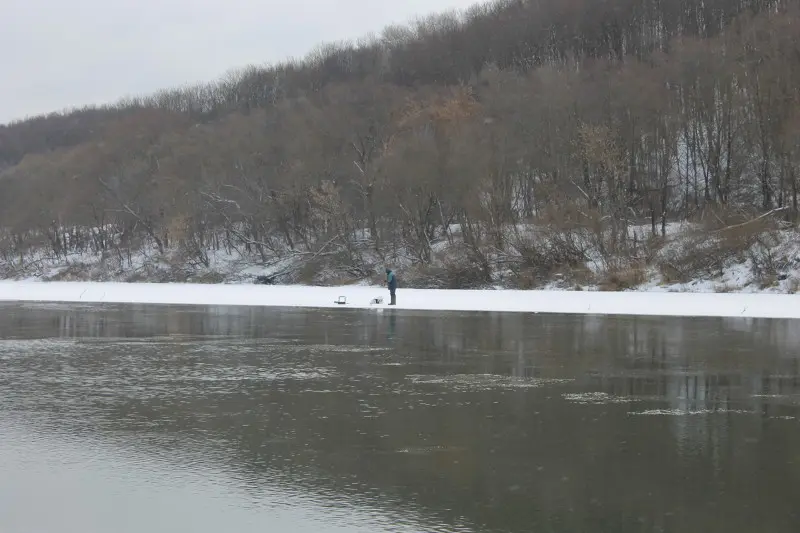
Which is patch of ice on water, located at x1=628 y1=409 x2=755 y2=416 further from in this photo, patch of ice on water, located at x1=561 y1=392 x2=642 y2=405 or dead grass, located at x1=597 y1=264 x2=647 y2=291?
dead grass, located at x1=597 y1=264 x2=647 y2=291

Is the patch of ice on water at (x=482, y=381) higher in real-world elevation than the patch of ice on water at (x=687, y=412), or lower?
higher

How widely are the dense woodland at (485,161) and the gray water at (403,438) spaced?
33.0m

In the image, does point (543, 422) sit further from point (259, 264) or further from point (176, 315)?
point (259, 264)

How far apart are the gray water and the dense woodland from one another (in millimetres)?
32951

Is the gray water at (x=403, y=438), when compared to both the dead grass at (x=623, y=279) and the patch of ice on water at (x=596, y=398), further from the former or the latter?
the dead grass at (x=623, y=279)

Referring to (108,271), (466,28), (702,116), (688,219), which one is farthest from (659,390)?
(466,28)

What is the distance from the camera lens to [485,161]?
56906mm

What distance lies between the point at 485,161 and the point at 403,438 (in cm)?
4883

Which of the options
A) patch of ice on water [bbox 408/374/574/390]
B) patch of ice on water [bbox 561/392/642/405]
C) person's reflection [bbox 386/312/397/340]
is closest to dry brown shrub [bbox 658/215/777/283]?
person's reflection [bbox 386/312/397/340]

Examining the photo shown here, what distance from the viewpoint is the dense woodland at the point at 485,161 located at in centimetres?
5178

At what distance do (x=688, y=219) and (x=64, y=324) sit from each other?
38.6 meters

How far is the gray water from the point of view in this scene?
675cm

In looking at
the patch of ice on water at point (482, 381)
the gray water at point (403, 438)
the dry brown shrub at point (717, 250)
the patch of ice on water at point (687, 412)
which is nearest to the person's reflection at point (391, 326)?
the gray water at point (403, 438)

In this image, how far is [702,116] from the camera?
57.1 m
